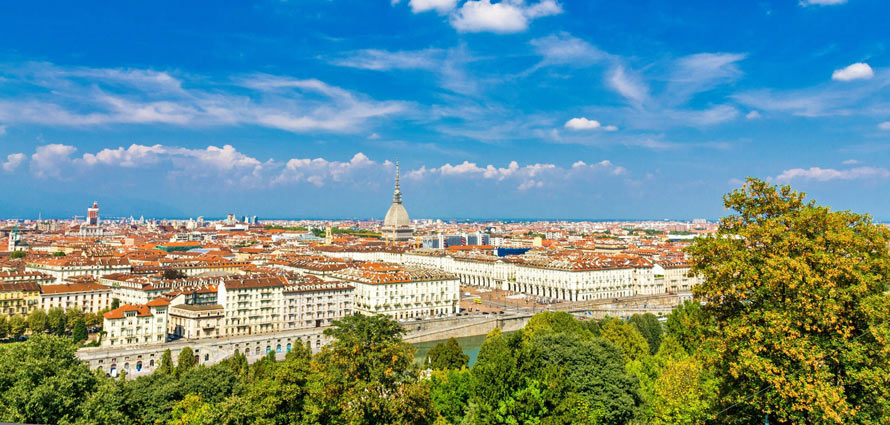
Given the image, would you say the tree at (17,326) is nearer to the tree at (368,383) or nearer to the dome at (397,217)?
the tree at (368,383)

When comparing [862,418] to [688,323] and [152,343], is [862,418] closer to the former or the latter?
[688,323]

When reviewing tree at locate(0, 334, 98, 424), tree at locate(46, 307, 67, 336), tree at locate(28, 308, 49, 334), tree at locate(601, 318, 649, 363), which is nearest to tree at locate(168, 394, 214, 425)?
tree at locate(0, 334, 98, 424)

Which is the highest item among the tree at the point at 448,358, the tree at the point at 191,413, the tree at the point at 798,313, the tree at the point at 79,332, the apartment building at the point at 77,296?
the tree at the point at 798,313

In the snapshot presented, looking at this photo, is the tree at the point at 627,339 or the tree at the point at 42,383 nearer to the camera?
the tree at the point at 42,383

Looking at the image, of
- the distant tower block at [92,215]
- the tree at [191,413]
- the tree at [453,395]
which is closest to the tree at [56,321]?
the tree at [191,413]

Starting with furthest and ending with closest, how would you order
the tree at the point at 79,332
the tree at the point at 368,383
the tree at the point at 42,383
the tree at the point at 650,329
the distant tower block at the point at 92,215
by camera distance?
the distant tower block at the point at 92,215
the tree at the point at 79,332
the tree at the point at 650,329
the tree at the point at 42,383
the tree at the point at 368,383

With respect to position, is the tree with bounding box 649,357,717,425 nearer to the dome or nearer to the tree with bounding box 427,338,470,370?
the tree with bounding box 427,338,470,370
